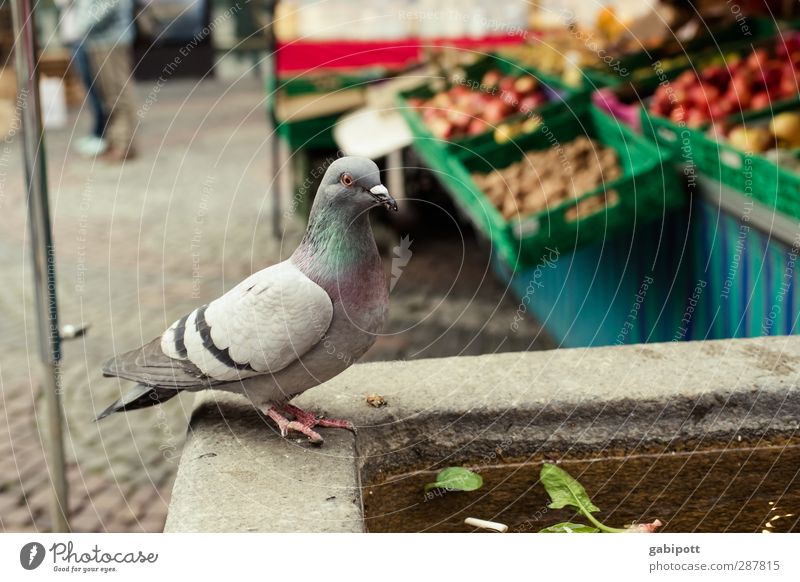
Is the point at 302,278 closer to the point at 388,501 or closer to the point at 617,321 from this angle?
the point at 388,501

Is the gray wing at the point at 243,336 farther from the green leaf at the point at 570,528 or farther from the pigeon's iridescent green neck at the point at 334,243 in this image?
the green leaf at the point at 570,528

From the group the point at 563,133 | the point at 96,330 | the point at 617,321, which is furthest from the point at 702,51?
the point at 96,330

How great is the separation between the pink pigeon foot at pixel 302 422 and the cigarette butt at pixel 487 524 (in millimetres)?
406

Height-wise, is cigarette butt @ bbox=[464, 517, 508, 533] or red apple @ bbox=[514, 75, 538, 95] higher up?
red apple @ bbox=[514, 75, 538, 95]

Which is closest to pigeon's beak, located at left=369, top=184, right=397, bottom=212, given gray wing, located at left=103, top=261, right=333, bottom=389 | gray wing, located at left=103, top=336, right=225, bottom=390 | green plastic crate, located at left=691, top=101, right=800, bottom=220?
gray wing, located at left=103, top=261, right=333, bottom=389

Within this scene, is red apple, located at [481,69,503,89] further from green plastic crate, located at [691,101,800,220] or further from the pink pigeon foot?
the pink pigeon foot

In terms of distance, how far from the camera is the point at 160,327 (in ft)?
20.2

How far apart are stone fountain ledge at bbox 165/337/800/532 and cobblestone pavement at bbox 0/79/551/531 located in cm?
142

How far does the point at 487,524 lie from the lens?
256 cm

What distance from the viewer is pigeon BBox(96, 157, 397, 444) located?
7.55 ft

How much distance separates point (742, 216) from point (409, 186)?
424 cm

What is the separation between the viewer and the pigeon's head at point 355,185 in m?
2.15

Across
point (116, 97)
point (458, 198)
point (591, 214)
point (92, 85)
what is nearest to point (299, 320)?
A: point (591, 214)

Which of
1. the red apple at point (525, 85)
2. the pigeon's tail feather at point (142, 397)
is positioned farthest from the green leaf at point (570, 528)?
the red apple at point (525, 85)
